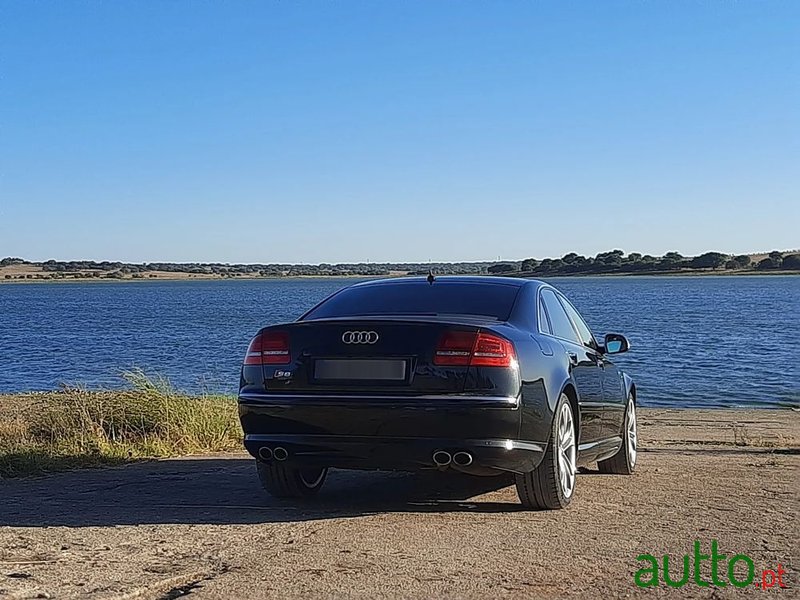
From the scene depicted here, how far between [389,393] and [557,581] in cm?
175

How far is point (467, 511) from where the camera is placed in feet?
22.2

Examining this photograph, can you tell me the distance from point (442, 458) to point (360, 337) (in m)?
→ 0.86

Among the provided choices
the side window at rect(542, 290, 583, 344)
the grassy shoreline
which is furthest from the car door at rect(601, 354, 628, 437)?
the grassy shoreline

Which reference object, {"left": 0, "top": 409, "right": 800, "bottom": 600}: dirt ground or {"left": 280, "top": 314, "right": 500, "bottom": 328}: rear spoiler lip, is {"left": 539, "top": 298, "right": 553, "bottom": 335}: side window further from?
{"left": 0, "top": 409, "right": 800, "bottom": 600}: dirt ground

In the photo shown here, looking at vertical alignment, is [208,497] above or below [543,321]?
below

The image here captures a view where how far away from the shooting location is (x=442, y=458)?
6.22m

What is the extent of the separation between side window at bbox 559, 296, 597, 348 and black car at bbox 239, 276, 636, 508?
1.03 metres

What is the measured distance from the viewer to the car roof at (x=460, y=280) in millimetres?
7547

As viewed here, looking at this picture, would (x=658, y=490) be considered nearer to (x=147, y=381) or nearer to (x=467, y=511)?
(x=467, y=511)

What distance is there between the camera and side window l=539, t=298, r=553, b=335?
7.17 metres

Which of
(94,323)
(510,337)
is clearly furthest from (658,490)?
(94,323)

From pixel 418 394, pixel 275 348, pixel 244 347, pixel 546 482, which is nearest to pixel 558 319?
pixel 546 482

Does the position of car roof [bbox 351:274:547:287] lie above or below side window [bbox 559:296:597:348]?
above

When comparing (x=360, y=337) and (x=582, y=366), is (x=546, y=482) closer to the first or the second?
(x=582, y=366)
